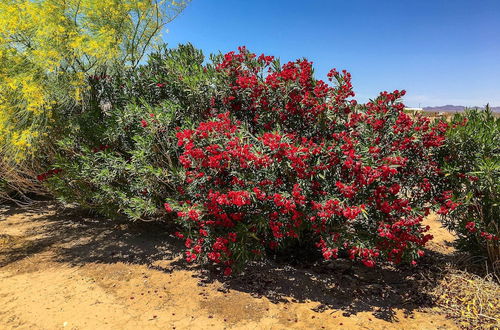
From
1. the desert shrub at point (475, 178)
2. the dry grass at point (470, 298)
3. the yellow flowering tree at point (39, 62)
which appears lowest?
the dry grass at point (470, 298)

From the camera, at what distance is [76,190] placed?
7.70m

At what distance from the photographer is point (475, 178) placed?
16.8 ft

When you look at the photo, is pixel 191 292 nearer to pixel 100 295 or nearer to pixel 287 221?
pixel 100 295

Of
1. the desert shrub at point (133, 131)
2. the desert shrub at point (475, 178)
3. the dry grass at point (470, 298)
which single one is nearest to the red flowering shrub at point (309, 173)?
the desert shrub at point (475, 178)

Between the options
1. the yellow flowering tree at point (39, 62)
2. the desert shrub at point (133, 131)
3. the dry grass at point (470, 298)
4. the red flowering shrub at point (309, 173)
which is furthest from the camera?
the yellow flowering tree at point (39, 62)

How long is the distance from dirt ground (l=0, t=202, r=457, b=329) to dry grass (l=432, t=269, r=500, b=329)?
21 centimetres

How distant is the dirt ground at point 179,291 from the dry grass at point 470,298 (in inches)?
8.2

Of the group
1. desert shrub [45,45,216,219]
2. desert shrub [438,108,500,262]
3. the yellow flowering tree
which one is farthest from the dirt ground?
the yellow flowering tree

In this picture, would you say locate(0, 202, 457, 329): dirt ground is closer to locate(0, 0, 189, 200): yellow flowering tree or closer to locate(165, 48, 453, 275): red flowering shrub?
locate(165, 48, 453, 275): red flowering shrub

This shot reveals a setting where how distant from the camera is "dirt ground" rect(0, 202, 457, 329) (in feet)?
16.3

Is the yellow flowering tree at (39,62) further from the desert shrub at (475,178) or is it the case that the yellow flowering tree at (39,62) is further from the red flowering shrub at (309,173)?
the desert shrub at (475,178)

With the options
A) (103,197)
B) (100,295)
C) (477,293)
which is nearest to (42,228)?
(103,197)

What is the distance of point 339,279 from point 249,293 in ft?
5.75

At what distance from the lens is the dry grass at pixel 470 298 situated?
4.89 metres
